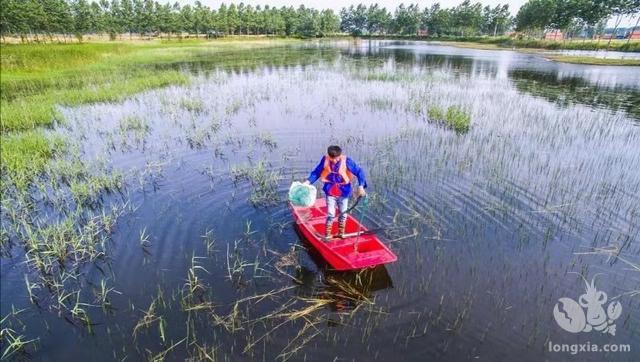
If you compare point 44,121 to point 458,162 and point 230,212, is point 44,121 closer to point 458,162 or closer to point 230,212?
point 230,212

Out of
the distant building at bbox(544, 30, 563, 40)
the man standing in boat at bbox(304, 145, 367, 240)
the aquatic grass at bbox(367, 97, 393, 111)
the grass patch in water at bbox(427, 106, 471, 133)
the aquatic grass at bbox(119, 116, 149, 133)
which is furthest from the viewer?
the distant building at bbox(544, 30, 563, 40)

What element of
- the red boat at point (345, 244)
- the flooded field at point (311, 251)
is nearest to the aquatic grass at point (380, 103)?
the flooded field at point (311, 251)

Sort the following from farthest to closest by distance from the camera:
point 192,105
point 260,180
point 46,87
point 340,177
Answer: point 46,87 < point 192,105 < point 260,180 < point 340,177

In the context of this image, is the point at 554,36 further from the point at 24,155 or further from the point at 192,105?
the point at 24,155

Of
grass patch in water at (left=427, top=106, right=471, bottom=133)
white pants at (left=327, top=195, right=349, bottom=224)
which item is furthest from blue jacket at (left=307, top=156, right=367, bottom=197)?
grass patch in water at (left=427, top=106, right=471, bottom=133)

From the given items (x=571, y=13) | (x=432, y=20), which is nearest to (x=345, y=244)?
(x=571, y=13)

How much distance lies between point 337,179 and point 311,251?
194 cm

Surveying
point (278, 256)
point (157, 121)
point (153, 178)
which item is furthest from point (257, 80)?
point (278, 256)

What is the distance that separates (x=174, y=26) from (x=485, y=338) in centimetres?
10960

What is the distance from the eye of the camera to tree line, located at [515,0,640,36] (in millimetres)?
63638

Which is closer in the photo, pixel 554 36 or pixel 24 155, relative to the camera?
pixel 24 155

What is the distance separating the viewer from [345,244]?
7664 millimetres

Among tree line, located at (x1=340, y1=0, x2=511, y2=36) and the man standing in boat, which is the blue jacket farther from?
tree line, located at (x1=340, y1=0, x2=511, y2=36)

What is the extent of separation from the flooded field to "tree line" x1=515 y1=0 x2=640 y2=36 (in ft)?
217
